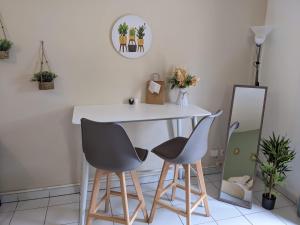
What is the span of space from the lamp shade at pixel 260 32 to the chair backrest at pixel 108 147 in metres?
1.82

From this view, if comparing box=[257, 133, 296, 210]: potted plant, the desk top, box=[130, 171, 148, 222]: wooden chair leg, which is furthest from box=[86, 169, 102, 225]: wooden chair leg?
box=[257, 133, 296, 210]: potted plant

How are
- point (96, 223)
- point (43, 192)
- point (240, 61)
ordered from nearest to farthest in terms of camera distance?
1. point (96, 223)
2. point (43, 192)
3. point (240, 61)

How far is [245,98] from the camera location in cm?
254

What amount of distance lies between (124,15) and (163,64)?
1.96 feet

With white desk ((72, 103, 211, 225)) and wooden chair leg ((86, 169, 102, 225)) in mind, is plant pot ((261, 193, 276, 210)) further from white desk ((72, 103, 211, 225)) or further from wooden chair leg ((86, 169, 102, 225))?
wooden chair leg ((86, 169, 102, 225))

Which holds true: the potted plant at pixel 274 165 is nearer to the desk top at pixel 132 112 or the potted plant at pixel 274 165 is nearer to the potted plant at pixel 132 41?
the desk top at pixel 132 112

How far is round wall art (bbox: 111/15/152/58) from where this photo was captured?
2.31m

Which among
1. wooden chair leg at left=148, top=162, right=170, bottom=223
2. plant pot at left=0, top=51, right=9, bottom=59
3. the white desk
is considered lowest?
wooden chair leg at left=148, top=162, right=170, bottom=223

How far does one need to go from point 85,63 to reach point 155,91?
71 cm

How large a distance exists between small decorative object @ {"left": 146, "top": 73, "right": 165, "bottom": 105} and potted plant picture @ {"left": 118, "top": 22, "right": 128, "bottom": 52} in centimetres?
40

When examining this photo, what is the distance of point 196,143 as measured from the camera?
1.81 meters

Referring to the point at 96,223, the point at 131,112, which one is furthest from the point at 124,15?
the point at 96,223

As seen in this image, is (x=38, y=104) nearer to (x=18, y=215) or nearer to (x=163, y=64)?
(x=18, y=215)

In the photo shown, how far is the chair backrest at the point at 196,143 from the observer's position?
175cm
